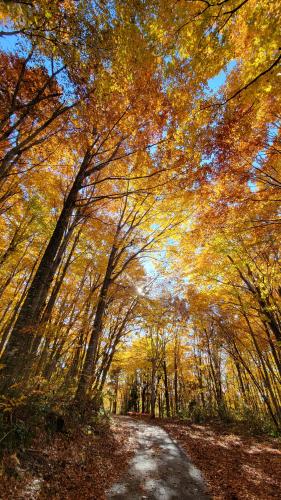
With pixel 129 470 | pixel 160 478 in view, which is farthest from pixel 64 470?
pixel 160 478

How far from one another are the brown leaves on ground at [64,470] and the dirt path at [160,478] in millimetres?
295

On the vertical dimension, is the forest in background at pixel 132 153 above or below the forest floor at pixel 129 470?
above

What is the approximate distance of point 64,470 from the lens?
4531mm

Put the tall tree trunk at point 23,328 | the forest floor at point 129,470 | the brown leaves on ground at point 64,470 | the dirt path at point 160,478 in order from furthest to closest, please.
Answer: the tall tree trunk at point 23,328 → the dirt path at point 160,478 → the forest floor at point 129,470 → the brown leaves on ground at point 64,470

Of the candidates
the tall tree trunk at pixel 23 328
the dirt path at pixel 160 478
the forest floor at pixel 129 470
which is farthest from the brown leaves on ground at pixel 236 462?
the tall tree trunk at pixel 23 328

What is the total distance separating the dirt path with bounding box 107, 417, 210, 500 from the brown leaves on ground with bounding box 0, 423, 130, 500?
0.30 meters

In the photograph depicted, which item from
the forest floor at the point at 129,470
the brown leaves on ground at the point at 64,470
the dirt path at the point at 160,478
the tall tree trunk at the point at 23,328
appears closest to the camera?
the brown leaves on ground at the point at 64,470

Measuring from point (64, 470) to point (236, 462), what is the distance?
15.0ft

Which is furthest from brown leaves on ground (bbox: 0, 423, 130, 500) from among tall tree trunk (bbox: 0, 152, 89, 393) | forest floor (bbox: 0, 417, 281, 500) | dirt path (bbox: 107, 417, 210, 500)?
tall tree trunk (bbox: 0, 152, 89, 393)

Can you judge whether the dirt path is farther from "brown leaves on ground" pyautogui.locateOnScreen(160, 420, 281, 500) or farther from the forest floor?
"brown leaves on ground" pyautogui.locateOnScreen(160, 420, 281, 500)

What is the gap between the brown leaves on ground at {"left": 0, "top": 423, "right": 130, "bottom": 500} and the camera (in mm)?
3637

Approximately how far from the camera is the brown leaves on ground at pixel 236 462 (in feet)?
14.6

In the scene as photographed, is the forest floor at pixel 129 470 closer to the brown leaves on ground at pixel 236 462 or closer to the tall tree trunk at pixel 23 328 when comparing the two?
the brown leaves on ground at pixel 236 462

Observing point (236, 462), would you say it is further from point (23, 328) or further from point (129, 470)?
point (23, 328)
